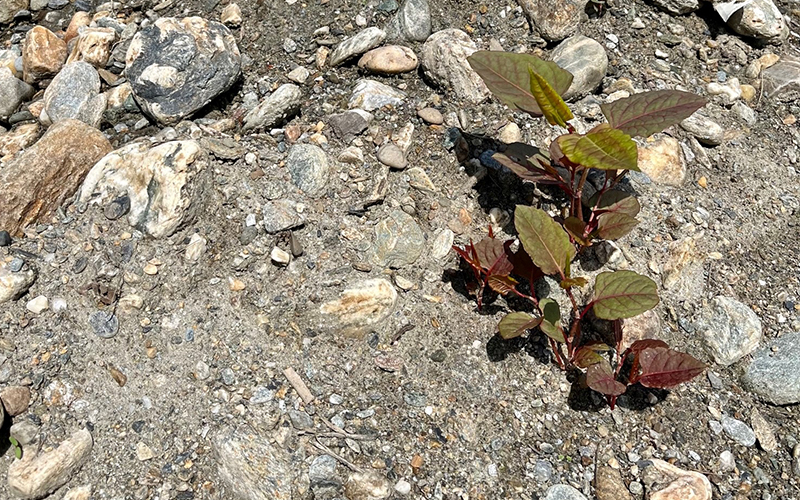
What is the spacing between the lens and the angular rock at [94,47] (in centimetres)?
326

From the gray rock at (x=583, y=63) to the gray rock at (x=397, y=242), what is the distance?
3.18 ft

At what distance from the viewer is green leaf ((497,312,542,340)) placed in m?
2.37

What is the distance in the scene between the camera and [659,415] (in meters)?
2.53

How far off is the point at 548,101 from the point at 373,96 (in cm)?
93

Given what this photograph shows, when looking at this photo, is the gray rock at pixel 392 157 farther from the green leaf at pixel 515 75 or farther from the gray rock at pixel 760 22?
the gray rock at pixel 760 22

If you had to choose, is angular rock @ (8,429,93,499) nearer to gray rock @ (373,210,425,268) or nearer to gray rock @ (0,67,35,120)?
gray rock @ (373,210,425,268)

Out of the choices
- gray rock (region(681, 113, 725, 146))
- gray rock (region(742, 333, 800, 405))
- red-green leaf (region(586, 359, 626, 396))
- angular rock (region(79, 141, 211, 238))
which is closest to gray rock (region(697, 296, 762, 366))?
gray rock (region(742, 333, 800, 405))

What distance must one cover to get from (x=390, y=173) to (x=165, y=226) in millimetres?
925

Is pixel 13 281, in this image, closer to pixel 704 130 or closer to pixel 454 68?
pixel 454 68

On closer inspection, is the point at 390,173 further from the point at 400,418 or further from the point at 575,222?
the point at 400,418

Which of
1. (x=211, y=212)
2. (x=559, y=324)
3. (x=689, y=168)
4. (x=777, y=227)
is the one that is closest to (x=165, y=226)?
(x=211, y=212)

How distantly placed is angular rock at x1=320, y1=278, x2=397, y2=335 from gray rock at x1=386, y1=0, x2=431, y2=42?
4.35ft

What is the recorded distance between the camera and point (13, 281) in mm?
2553

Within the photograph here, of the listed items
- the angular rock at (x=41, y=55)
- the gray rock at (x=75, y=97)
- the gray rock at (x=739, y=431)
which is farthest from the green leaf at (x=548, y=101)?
the angular rock at (x=41, y=55)
